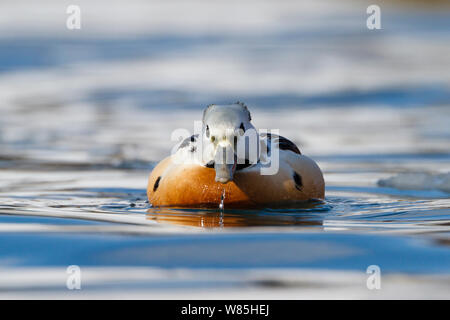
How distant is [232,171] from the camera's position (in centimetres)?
625

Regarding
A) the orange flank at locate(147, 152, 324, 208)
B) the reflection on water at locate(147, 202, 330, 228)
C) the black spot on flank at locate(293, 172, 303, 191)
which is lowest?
the reflection on water at locate(147, 202, 330, 228)

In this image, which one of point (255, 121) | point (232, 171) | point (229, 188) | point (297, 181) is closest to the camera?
point (232, 171)

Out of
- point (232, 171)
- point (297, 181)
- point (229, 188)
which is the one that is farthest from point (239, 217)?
point (297, 181)

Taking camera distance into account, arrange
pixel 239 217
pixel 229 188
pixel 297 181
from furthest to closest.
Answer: pixel 297 181 → pixel 229 188 → pixel 239 217

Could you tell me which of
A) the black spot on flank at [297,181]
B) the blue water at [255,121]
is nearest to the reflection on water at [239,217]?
the blue water at [255,121]

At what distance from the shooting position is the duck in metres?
6.21

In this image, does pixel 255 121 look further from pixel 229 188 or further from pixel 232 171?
pixel 232 171

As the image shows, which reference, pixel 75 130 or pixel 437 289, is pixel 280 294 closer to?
pixel 437 289

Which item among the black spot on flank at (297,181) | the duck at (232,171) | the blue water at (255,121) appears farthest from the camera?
the black spot on flank at (297,181)

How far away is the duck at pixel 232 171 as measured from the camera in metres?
6.21

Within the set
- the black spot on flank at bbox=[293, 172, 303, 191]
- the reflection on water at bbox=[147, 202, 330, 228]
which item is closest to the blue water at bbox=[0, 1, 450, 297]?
the reflection on water at bbox=[147, 202, 330, 228]

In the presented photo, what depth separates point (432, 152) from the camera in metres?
10.4

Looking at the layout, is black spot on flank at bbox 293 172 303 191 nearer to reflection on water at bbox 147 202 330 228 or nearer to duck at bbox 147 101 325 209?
duck at bbox 147 101 325 209

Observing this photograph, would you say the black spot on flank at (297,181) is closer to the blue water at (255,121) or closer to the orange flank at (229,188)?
the orange flank at (229,188)
